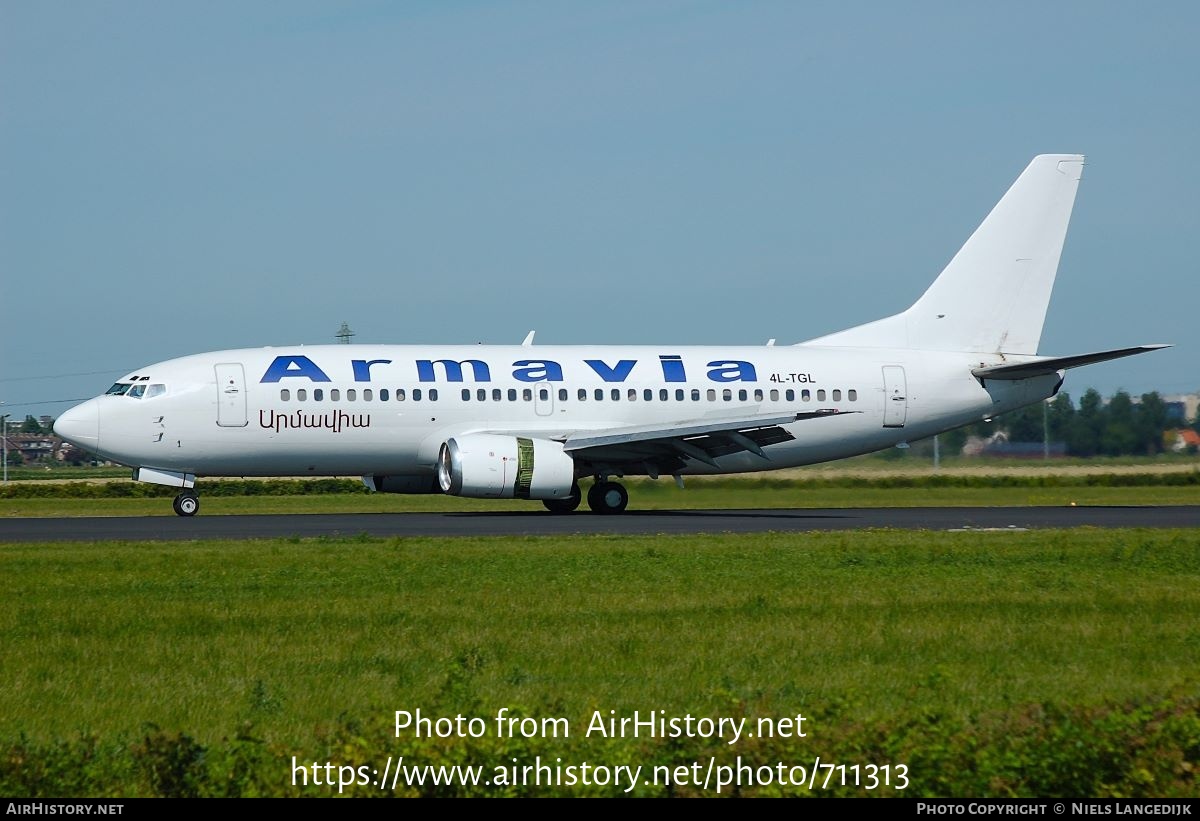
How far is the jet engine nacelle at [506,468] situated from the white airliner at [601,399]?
44mm

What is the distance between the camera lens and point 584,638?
13422 millimetres

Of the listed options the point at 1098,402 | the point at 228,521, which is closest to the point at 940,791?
the point at 228,521

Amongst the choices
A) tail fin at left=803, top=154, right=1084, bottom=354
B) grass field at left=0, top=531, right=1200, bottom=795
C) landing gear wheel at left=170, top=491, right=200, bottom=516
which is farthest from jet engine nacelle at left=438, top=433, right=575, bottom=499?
tail fin at left=803, top=154, right=1084, bottom=354

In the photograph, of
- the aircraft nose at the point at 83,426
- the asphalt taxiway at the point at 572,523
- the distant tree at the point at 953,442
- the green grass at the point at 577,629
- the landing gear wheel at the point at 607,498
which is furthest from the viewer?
the distant tree at the point at 953,442

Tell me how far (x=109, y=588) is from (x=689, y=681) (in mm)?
8671

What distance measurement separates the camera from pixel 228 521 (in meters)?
30.7

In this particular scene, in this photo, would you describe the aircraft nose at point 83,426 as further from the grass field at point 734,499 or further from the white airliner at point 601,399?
the grass field at point 734,499

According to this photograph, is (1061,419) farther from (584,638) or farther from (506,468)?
(584,638)

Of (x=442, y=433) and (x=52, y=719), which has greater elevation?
(x=442, y=433)

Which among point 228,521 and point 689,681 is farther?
point 228,521

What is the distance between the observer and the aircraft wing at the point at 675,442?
107ft

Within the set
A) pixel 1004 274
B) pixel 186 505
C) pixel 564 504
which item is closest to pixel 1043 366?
pixel 1004 274

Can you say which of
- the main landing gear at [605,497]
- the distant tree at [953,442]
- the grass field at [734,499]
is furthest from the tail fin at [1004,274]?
the main landing gear at [605,497]
